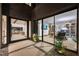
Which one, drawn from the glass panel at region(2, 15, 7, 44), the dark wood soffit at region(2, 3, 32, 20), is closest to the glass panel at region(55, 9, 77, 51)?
the dark wood soffit at region(2, 3, 32, 20)

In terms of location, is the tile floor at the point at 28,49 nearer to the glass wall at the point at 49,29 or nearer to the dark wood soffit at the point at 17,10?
the glass wall at the point at 49,29

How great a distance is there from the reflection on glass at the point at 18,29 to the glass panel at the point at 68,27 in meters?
0.70

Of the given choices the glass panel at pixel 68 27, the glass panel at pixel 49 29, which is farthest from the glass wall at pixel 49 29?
the glass panel at pixel 68 27

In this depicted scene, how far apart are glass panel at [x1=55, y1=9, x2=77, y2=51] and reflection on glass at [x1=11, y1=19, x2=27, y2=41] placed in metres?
0.70

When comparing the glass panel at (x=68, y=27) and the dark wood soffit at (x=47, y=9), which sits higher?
the dark wood soffit at (x=47, y=9)

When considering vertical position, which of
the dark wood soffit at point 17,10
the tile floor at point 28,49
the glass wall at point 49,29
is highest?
the dark wood soffit at point 17,10

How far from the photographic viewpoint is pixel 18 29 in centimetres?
210

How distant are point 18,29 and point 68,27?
3.37ft

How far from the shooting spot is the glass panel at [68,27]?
196cm

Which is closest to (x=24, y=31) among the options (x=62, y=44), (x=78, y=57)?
(x=62, y=44)

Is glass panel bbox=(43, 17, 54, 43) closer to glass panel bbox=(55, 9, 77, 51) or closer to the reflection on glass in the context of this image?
glass panel bbox=(55, 9, 77, 51)

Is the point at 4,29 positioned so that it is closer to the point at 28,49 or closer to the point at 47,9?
the point at 28,49

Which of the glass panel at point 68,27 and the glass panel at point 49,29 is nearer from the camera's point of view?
the glass panel at point 68,27

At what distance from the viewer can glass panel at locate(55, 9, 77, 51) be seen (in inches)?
77.0
